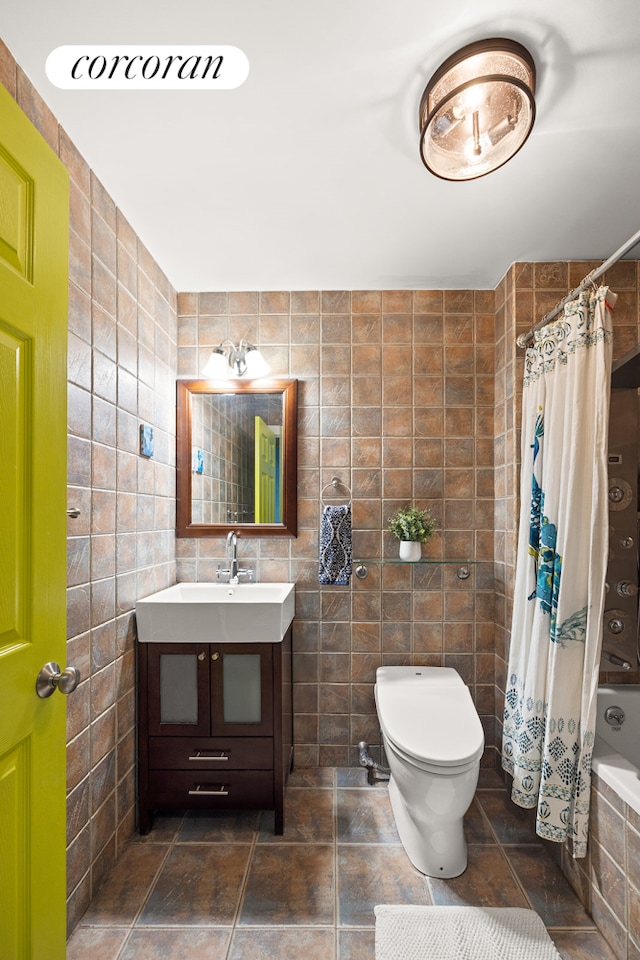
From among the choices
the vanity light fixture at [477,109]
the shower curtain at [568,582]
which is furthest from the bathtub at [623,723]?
the vanity light fixture at [477,109]

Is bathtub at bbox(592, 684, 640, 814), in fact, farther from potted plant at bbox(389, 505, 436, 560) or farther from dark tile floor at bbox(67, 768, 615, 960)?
potted plant at bbox(389, 505, 436, 560)

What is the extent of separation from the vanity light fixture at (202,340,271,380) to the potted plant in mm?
980

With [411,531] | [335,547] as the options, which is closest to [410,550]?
[411,531]

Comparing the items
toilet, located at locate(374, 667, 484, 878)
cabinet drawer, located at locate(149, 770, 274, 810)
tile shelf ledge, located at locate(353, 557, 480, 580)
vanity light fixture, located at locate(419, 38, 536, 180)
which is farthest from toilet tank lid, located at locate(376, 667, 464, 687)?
vanity light fixture, located at locate(419, 38, 536, 180)

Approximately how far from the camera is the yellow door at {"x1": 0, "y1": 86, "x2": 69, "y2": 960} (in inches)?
39.5

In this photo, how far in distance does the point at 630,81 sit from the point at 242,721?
2380mm

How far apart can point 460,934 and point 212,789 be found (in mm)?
993

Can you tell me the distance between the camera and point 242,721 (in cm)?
217

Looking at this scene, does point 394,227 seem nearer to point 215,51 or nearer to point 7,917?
point 215,51

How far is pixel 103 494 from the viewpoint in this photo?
1.89 meters

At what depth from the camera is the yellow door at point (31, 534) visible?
3.29 feet

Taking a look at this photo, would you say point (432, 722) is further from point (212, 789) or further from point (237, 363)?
point (237, 363)

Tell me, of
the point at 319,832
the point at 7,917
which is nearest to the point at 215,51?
the point at 7,917

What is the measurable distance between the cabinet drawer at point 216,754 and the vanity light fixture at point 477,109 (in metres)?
2.10
